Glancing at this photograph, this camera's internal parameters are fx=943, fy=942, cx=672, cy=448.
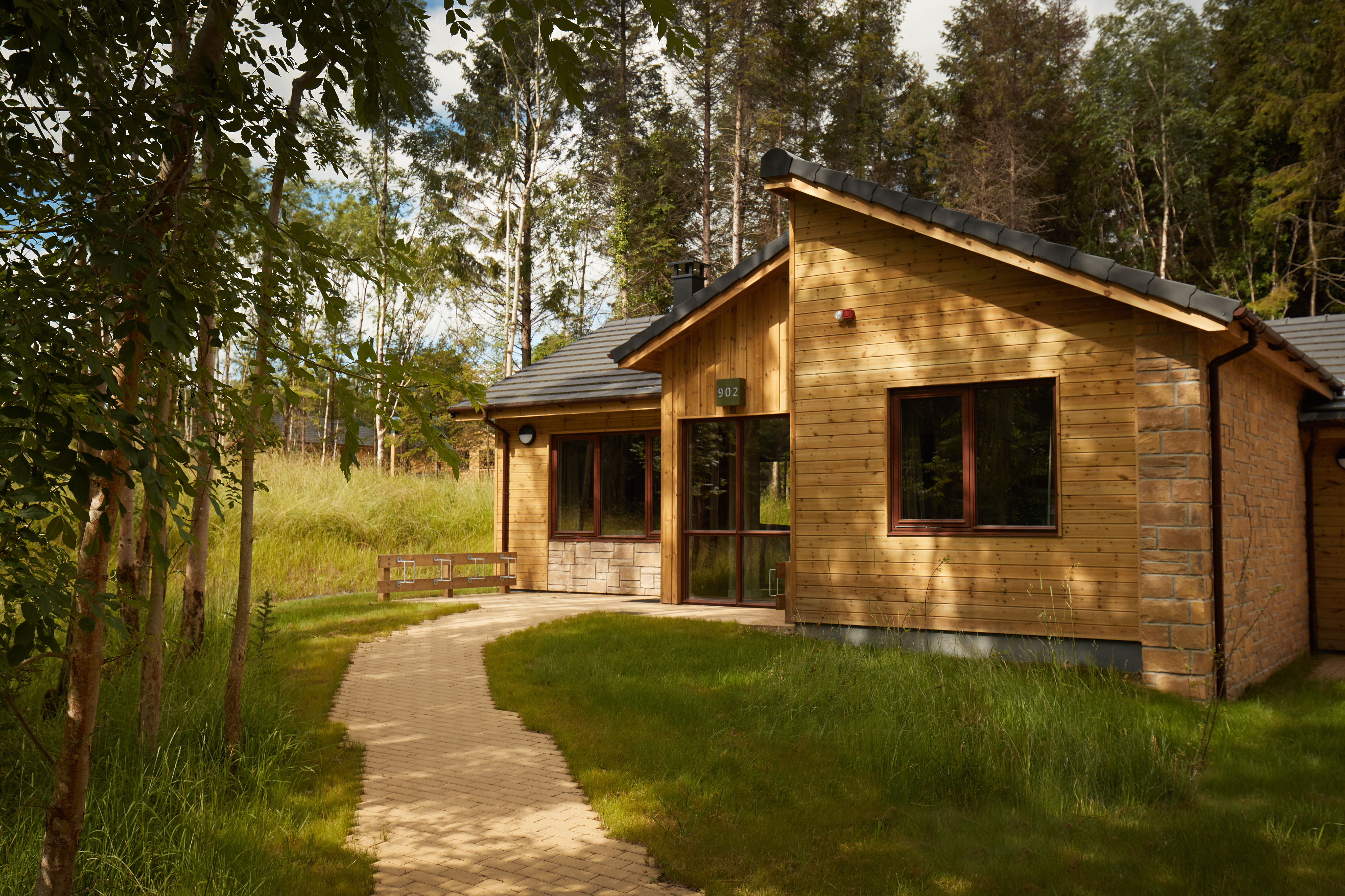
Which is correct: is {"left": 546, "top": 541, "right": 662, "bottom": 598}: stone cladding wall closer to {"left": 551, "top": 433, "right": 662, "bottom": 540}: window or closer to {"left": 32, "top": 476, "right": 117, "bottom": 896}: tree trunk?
{"left": 551, "top": 433, "right": 662, "bottom": 540}: window

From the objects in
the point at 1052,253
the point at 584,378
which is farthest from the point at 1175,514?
the point at 584,378

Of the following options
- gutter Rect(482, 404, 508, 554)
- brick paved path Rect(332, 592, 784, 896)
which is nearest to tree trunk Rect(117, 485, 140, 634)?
brick paved path Rect(332, 592, 784, 896)

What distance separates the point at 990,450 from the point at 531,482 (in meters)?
8.26

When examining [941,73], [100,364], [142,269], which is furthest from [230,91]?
[941,73]

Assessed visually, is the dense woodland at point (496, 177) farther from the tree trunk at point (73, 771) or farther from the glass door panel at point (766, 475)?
the glass door panel at point (766, 475)

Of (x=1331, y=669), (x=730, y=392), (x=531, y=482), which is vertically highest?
(x=730, y=392)

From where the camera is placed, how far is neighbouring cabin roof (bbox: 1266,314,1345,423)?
11039 mm

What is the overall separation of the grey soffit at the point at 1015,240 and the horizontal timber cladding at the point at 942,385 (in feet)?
1.27

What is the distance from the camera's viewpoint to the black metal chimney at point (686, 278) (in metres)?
14.8

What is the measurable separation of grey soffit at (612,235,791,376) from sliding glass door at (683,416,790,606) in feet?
4.11

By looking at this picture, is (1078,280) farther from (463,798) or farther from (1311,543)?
(463,798)

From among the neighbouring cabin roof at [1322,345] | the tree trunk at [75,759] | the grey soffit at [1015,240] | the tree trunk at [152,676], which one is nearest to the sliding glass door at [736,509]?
the grey soffit at [1015,240]

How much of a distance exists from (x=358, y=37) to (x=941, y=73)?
34818 millimetres

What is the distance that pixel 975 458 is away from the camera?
9148 mm
